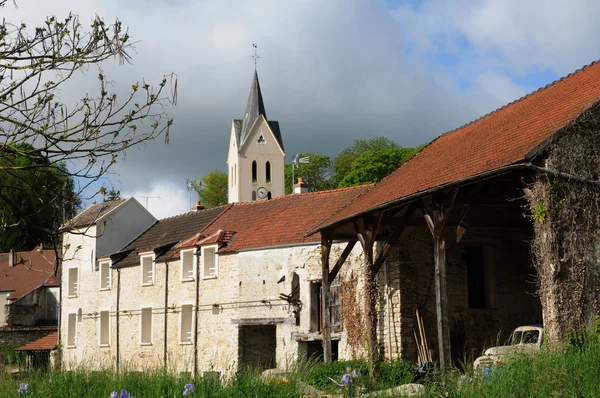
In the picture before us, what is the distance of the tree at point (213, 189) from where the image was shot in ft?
230

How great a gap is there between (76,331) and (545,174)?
1020 inches

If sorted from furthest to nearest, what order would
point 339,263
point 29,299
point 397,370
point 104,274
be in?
point 29,299 → point 104,274 → point 339,263 → point 397,370

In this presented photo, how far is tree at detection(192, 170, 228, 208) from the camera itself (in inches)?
2766

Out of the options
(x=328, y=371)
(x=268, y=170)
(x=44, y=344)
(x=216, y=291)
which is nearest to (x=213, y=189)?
(x=268, y=170)

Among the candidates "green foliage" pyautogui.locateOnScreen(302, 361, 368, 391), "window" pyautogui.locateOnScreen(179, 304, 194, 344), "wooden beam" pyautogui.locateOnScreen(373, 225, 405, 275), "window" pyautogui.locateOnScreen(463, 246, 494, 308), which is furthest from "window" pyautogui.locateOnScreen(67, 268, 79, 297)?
"wooden beam" pyautogui.locateOnScreen(373, 225, 405, 275)

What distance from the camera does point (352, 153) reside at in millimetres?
65688

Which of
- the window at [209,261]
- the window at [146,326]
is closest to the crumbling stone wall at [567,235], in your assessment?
the window at [209,261]

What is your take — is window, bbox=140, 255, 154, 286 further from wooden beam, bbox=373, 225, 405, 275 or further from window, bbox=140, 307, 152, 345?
wooden beam, bbox=373, 225, 405, 275

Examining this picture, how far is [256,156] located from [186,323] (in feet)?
126

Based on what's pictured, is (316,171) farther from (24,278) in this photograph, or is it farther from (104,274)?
(104,274)

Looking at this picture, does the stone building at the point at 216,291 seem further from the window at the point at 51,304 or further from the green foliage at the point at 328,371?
the window at the point at 51,304

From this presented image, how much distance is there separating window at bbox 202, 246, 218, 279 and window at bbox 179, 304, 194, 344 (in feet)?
4.59

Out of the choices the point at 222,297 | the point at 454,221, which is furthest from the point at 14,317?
the point at 454,221

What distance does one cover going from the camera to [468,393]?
8852 millimetres
